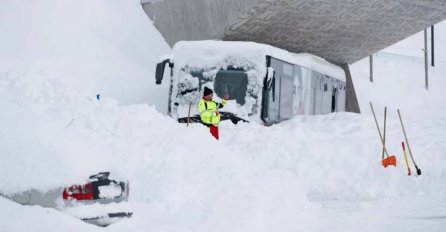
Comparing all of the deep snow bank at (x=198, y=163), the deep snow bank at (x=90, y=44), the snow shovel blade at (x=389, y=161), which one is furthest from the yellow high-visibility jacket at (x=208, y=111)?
the deep snow bank at (x=90, y=44)

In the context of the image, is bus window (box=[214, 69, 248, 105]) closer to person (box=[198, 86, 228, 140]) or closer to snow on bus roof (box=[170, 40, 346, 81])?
snow on bus roof (box=[170, 40, 346, 81])

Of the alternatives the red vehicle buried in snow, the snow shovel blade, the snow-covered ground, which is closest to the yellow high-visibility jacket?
the snow-covered ground

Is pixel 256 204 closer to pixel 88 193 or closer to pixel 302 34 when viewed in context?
pixel 88 193

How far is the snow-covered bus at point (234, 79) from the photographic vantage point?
57.6 feet

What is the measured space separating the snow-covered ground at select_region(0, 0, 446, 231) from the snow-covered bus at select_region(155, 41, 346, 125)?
751 mm

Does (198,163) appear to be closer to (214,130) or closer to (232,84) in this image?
(214,130)

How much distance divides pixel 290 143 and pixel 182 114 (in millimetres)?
4069

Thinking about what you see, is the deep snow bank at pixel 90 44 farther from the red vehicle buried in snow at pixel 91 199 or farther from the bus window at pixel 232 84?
the red vehicle buried in snow at pixel 91 199

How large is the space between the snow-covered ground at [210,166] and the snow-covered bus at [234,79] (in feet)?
2.46

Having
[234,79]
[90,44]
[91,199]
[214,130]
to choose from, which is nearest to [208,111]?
[214,130]

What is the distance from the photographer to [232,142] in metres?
15.7

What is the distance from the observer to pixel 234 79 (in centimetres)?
1781

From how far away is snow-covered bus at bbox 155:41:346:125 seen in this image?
17547mm

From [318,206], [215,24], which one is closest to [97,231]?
[318,206]
